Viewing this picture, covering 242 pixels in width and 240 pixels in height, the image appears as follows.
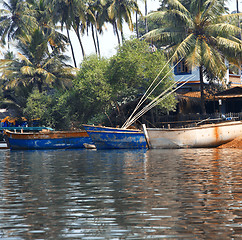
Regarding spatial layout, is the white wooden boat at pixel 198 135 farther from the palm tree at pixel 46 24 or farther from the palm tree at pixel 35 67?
the palm tree at pixel 46 24

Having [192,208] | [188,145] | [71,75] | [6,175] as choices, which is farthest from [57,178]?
[71,75]

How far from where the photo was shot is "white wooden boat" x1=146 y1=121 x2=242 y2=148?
106ft

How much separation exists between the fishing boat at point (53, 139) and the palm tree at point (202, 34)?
34.5 ft

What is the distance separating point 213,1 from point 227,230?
1346 inches

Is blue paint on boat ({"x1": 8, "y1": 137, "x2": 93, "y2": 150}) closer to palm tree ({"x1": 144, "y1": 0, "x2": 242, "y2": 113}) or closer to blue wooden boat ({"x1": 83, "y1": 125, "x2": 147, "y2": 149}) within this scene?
blue wooden boat ({"x1": 83, "y1": 125, "x2": 147, "y2": 149})

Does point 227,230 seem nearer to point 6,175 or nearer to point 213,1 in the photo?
point 6,175

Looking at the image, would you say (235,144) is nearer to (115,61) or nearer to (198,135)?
(198,135)

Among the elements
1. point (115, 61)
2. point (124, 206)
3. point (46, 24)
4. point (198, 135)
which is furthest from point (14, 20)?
point (124, 206)

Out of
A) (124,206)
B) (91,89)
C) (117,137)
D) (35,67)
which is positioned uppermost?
(35,67)

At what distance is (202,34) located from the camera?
40.0 meters

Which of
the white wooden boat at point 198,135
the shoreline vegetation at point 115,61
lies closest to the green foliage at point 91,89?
the shoreline vegetation at point 115,61

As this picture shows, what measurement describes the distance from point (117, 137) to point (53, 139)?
7.70 m

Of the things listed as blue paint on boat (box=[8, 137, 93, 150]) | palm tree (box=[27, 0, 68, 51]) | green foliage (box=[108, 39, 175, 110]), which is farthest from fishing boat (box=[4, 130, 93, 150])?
palm tree (box=[27, 0, 68, 51])

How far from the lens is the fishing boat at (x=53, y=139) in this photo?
128 feet
